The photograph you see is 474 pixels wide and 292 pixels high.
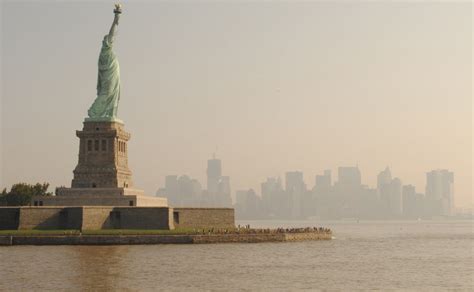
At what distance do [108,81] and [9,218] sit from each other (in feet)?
59.8

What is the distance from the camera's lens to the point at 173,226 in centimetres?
7988

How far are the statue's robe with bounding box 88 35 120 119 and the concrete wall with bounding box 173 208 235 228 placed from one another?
41.8 feet

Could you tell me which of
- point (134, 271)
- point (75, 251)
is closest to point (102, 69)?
point (75, 251)

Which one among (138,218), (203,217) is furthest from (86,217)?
(203,217)

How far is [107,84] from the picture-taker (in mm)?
86438

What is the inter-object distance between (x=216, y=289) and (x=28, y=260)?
19.6 metres

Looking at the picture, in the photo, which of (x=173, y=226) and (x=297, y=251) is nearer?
(x=297, y=251)

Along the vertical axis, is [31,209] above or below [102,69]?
below

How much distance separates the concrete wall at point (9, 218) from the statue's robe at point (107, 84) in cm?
1402

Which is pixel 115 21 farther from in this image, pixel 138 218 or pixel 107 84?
pixel 138 218

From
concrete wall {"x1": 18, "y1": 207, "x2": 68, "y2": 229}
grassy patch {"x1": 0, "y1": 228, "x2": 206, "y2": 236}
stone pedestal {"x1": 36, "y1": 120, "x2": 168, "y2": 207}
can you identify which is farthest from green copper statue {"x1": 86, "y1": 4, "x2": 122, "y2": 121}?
grassy patch {"x1": 0, "y1": 228, "x2": 206, "y2": 236}

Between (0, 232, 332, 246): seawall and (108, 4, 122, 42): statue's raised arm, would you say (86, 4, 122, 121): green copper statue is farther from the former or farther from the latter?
(0, 232, 332, 246): seawall

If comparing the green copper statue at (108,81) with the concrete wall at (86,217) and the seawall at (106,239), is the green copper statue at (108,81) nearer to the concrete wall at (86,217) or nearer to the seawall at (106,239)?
the concrete wall at (86,217)

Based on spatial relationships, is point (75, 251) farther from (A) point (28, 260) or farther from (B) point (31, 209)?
(B) point (31, 209)
